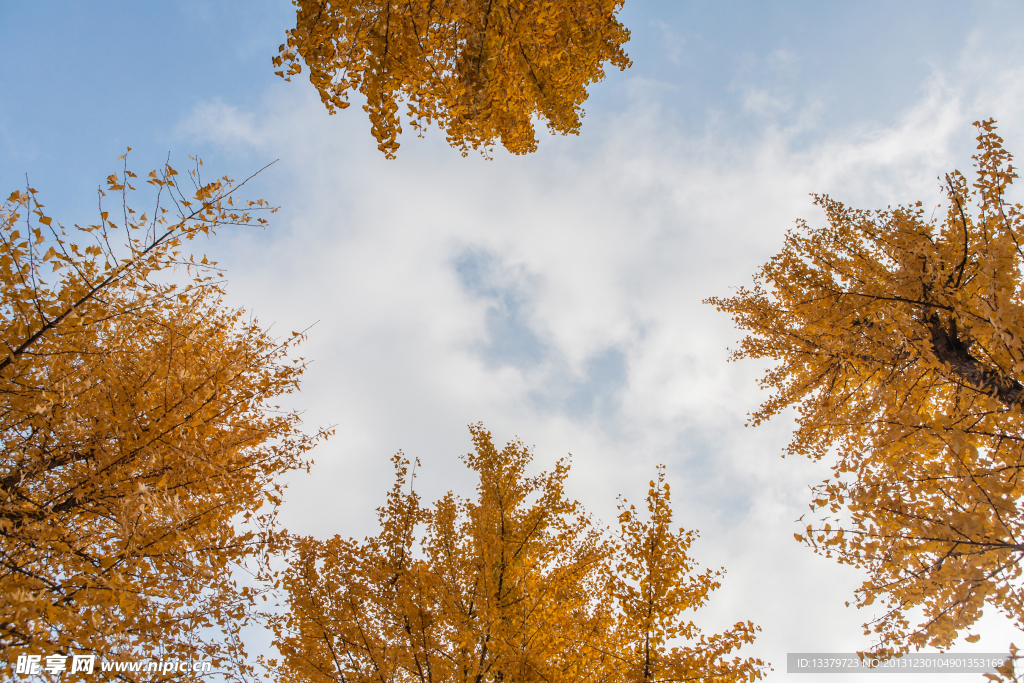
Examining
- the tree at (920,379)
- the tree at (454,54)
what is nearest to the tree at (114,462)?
the tree at (454,54)

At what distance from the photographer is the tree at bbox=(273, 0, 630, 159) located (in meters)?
2.66

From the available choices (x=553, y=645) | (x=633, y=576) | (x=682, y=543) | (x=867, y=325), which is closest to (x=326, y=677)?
(x=553, y=645)

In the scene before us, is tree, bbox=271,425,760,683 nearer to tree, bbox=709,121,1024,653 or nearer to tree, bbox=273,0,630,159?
tree, bbox=709,121,1024,653

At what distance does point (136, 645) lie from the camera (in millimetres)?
2291

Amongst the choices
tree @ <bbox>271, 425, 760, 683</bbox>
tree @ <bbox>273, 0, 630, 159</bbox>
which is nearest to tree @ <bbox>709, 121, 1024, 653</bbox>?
tree @ <bbox>271, 425, 760, 683</bbox>

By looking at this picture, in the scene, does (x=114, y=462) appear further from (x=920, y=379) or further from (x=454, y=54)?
(x=920, y=379)

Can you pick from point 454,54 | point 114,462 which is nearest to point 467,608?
point 114,462

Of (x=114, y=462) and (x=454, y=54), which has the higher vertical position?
(x=454, y=54)

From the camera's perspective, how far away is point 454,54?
3.06m

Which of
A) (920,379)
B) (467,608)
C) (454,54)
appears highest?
(454,54)

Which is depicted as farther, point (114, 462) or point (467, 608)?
point (467, 608)

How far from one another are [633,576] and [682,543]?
58cm

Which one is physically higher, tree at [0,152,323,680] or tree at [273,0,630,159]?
tree at [273,0,630,159]

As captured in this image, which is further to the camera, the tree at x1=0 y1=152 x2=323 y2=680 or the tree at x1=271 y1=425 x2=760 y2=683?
the tree at x1=271 y1=425 x2=760 y2=683
